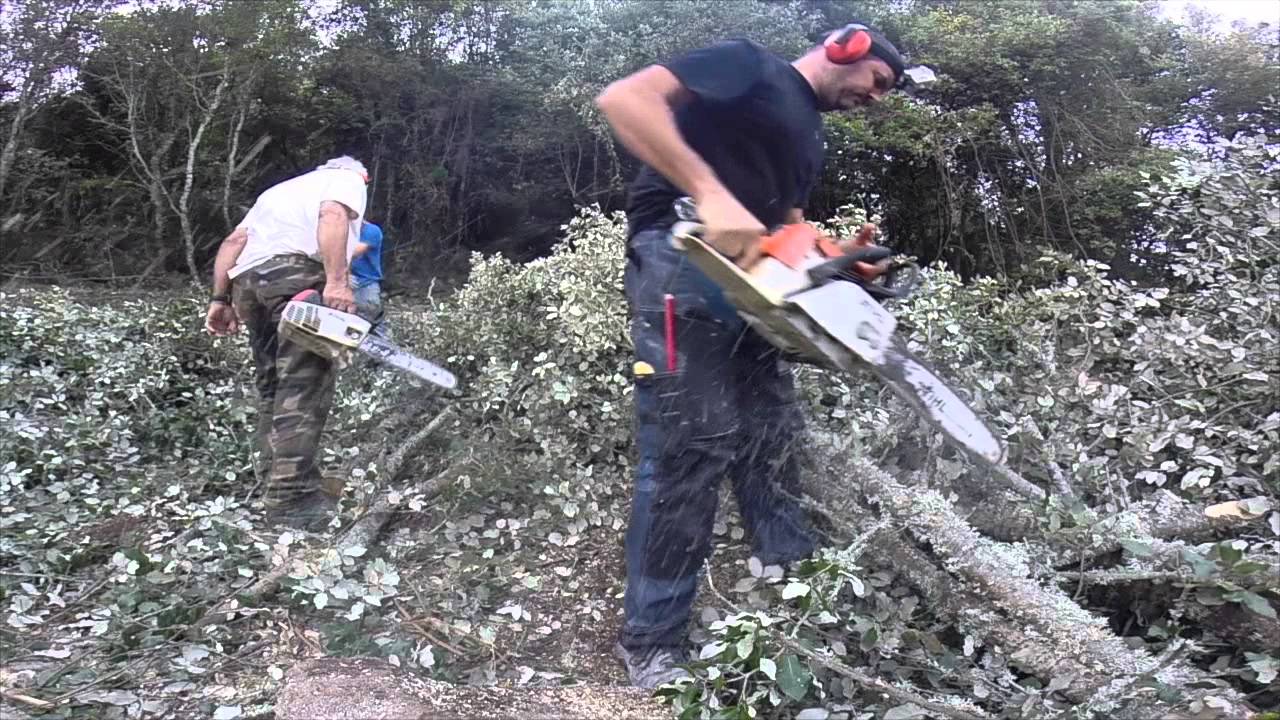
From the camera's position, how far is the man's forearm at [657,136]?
63.9 inches

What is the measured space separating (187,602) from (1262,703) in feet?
7.83

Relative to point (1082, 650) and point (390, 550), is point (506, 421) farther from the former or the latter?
point (1082, 650)

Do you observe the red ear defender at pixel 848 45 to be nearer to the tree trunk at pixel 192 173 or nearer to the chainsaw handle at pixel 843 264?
the chainsaw handle at pixel 843 264

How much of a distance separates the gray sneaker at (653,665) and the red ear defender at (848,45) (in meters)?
1.31

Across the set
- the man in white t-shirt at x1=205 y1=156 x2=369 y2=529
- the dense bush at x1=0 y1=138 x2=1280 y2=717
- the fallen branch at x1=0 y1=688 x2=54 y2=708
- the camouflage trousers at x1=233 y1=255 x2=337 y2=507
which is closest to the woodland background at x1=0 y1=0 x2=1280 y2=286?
the dense bush at x1=0 y1=138 x2=1280 y2=717

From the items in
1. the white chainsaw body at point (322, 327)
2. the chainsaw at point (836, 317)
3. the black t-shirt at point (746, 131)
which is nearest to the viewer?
the chainsaw at point (836, 317)

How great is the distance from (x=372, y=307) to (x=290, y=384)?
21.8 inches

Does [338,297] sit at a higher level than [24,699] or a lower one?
higher

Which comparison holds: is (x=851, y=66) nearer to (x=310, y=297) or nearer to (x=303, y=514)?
(x=310, y=297)

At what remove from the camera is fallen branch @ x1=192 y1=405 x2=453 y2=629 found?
227 cm

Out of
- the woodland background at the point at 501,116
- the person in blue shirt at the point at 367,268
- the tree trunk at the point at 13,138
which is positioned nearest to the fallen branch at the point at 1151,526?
the person in blue shirt at the point at 367,268

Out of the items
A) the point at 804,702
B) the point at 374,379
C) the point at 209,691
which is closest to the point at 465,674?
the point at 209,691

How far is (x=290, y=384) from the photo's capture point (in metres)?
2.99

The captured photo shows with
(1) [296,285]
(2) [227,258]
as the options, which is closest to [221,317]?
(2) [227,258]
